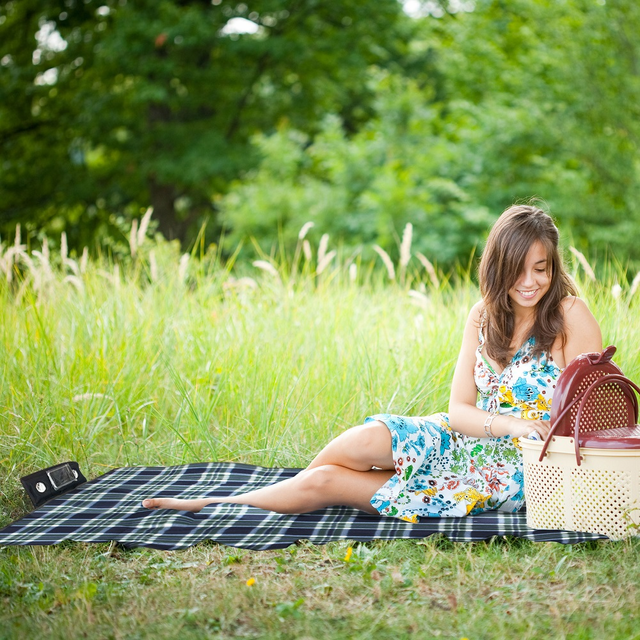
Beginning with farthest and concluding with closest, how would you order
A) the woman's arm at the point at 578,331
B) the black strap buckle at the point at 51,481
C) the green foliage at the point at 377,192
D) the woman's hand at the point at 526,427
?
the green foliage at the point at 377,192 → the black strap buckle at the point at 51,481 → the woman's arm at the point at 578,331 → the woman's hand at the point at 526,427

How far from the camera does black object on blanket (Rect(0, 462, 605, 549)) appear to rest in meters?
2.67

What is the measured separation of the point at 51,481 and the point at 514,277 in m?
2.05

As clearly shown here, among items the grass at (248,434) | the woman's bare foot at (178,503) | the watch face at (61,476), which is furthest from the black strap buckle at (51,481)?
the woman's bare foot at (178,503)

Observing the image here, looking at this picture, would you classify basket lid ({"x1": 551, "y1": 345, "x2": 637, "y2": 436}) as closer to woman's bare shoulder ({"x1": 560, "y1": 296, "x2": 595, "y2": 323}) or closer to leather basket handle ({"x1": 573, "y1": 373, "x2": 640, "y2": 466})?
leather basket handle ({"x1": 573, "y1": 373, "x2": 640, "y2": 466})

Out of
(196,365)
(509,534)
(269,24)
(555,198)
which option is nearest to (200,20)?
(269,24)

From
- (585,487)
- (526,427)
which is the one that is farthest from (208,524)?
(585,487)

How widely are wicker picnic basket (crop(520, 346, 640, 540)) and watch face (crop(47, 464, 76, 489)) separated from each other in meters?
1.93

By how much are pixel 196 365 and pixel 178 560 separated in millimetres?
1651

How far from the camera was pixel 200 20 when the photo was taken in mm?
10430

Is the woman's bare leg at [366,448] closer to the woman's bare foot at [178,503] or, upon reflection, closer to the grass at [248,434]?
the grass at [248,434]

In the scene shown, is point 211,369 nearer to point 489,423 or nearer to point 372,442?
point 372,442

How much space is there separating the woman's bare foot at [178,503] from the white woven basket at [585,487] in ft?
4.03

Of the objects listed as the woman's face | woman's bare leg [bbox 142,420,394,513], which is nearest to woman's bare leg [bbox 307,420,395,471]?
woman's bare leg [bbox 142,420,394,513]

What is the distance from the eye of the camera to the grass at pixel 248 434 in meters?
2.10
